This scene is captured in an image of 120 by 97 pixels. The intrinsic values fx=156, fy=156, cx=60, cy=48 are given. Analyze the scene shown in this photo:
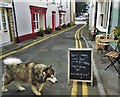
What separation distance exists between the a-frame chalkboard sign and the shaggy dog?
1061 mm

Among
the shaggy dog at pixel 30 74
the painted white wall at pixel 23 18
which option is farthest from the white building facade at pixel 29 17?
the shaggy dog at pixel 30 74

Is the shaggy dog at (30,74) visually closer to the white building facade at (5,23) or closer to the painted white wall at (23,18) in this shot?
the white building facade at (5,23)

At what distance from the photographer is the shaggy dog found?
379 centimetres

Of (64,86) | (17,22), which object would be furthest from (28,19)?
(64,86)

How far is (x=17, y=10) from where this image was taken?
1181 centimetres

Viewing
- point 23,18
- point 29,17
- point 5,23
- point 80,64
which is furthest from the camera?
point 29,17

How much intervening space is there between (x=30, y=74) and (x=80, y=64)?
1.56 metres

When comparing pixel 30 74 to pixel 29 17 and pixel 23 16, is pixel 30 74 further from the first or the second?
pixel 29 17

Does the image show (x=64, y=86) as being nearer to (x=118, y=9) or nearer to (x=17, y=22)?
(x=118, y=9)

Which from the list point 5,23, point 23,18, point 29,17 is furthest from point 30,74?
point 29,17

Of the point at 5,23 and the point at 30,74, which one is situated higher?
the point at 5,23

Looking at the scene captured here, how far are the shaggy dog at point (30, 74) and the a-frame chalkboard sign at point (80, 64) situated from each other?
3.48ft

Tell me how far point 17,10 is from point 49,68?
30.2 feet

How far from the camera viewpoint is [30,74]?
402cm
